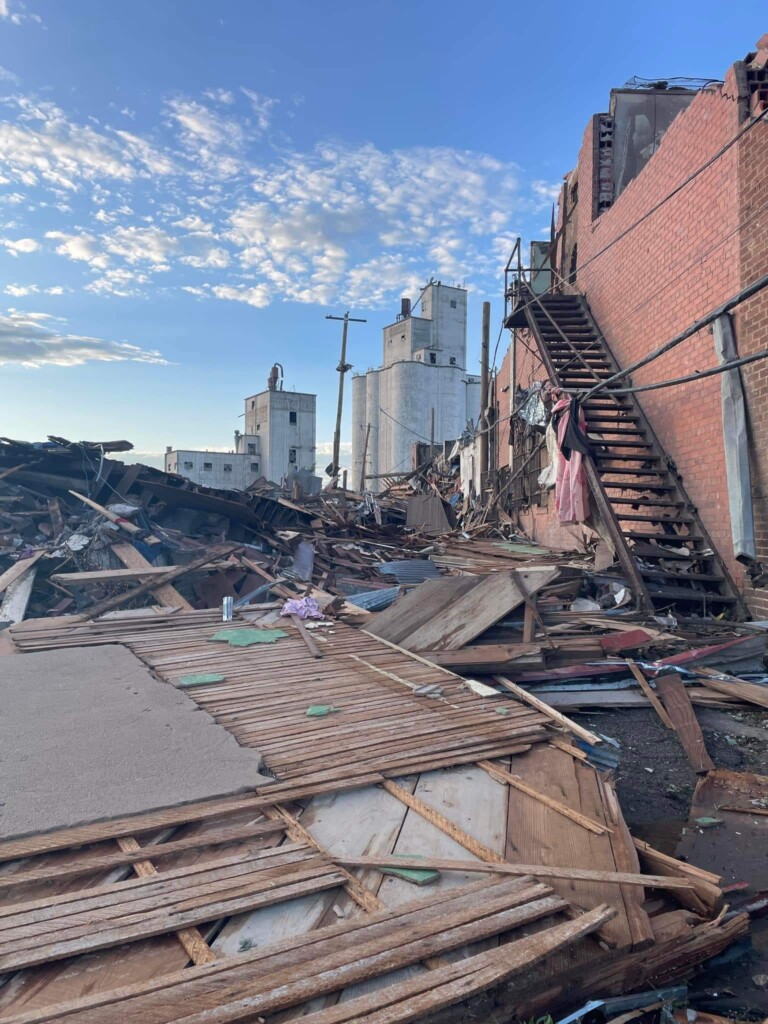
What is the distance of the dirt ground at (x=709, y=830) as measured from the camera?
2234 mm

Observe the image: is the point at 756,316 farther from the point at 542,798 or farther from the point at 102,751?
the point at 102,751

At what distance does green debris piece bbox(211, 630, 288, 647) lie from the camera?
612 centimetres

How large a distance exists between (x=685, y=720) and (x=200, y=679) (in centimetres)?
363

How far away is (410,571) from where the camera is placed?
1008 centimetres

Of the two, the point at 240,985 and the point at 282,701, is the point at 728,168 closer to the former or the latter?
the point at 282,701

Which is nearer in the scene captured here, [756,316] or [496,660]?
[496,660]

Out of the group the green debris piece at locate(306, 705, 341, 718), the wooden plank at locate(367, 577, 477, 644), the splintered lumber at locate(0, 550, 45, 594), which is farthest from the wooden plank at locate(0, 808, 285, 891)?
the splintered lumber at locate(0, 550, 45, 594)

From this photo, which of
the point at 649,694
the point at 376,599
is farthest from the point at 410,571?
the point at 649,694

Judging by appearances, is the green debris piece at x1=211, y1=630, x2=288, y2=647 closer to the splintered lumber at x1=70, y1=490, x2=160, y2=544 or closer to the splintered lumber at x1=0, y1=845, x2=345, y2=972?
the splintered lumber at x1=0, y1=845, x2=345, y2=972

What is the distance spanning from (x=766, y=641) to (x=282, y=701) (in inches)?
178

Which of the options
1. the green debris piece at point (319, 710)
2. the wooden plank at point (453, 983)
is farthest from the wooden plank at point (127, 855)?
the green debris piece at point (319, 710)

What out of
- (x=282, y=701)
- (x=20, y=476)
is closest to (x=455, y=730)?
(x=282, y=701)

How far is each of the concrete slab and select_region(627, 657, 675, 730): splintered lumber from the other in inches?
124

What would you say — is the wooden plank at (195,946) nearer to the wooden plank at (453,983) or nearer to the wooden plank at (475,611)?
the wooden plank at (453,983)
